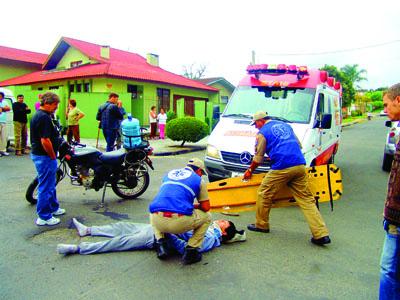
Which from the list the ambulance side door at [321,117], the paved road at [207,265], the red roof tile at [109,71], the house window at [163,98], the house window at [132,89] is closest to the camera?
the paved road at [207,265]

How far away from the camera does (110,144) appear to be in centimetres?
927

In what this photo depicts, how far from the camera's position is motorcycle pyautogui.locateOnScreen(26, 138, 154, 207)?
5676 mm

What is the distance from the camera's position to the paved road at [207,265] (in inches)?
129

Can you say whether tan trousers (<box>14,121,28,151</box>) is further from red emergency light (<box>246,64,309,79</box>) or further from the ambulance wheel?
the ambulance wheel

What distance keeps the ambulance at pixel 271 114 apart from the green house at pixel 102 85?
35.8 feet

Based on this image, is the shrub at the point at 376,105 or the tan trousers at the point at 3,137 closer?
the tan trousers at the point at 3,137

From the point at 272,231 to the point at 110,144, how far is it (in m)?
5.65

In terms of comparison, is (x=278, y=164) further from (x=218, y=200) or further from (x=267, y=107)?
(x=267, y=107)

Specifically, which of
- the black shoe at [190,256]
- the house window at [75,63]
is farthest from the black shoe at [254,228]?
the house window at [75,63]

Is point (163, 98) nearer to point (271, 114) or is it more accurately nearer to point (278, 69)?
point (278, 69)

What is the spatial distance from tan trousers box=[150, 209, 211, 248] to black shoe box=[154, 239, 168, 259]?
0.18ft

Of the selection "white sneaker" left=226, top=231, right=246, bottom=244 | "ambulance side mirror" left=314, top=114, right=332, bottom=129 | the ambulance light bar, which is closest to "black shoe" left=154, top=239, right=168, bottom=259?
"white sneaker" left=226, top=231, right=246, bottom=244

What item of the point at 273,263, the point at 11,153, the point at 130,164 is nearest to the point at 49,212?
the point at 130,164

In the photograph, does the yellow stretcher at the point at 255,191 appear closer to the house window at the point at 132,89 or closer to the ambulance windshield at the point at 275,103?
the ambulance windshield at the point at 275,103
